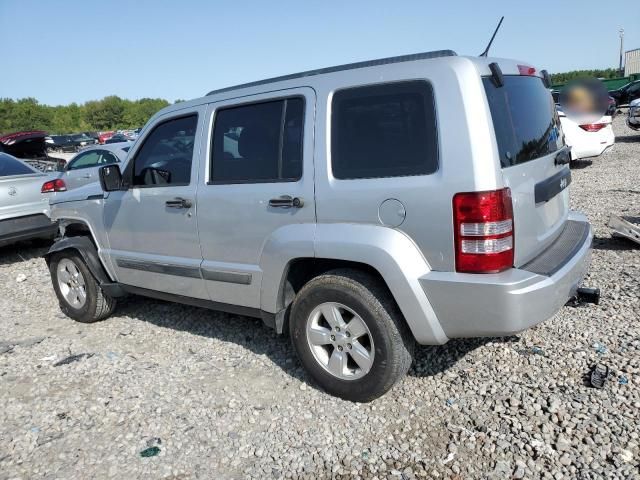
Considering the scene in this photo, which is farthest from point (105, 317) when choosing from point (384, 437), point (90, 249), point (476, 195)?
point (476, 195)

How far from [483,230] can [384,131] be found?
78 cm

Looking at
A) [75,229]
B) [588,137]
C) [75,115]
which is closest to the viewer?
[75,229]

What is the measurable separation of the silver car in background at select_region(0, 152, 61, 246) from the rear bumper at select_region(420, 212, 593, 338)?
6.18 meters

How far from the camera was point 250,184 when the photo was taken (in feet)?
11.1

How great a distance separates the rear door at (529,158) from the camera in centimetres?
272

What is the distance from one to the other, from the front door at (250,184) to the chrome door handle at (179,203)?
0.40 feet

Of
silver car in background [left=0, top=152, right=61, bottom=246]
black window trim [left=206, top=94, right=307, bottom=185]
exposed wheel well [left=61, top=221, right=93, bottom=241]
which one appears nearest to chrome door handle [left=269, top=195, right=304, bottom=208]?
black window trim [left=206, top=94, right=307, bottom=185]

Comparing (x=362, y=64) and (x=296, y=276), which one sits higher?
(x=362, y=64)

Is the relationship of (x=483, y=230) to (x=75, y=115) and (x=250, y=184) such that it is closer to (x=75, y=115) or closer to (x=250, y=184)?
(x=250, y=184)

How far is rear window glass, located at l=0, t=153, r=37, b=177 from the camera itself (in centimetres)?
728

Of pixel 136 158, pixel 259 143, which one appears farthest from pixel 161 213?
pixel 259 143

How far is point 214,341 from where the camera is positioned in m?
4.25

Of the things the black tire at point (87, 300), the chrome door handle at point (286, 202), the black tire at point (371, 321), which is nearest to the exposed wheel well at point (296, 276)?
the black tire at point (371, 321)

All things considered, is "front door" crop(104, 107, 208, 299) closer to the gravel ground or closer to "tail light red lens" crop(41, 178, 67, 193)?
the gravel ground
